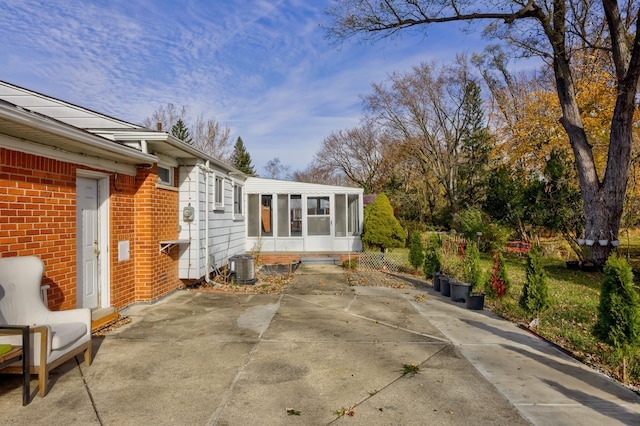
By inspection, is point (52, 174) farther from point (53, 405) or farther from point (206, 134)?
point (206, 134)

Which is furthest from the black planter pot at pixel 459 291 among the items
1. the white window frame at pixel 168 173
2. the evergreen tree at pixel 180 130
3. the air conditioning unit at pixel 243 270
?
the evergreen tree at pixel 180 130

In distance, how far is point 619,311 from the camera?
13.4 feet

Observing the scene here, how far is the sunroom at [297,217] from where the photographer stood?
13773mm

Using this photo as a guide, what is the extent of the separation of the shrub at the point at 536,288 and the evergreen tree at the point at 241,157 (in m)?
35.7

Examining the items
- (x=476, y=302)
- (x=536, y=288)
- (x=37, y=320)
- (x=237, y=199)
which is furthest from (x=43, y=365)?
(x=237, y=199)

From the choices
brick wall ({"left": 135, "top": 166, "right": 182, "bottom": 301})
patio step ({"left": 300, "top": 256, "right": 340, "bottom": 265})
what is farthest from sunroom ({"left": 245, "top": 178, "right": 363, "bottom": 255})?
brick wall ({"left": 135, "top": 166, "right": 182, "bottom": 301})

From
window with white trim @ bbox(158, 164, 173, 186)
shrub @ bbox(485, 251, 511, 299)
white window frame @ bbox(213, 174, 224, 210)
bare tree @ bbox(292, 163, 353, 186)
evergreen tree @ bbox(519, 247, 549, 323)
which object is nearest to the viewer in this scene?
evergreen tree @ bbox(519, 247, 549, 323)

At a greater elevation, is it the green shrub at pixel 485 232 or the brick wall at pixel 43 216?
the brick wall at pixel 43 216

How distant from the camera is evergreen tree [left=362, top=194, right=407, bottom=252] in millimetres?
14211

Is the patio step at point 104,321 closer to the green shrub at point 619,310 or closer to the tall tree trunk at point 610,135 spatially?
the green shrub at point 619,310

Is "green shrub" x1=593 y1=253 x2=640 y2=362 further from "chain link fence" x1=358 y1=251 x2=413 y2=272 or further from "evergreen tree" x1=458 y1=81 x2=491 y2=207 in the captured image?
"evergreen tree" x1=458 y1=81 x2=491 y2=207

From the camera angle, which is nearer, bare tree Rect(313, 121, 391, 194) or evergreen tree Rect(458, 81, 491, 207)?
evergreen tree Rect(458, 81, 491, 207)

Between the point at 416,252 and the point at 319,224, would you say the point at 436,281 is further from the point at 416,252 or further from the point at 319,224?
the point at 319,224

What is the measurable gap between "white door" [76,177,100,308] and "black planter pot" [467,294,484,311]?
6666 mm
